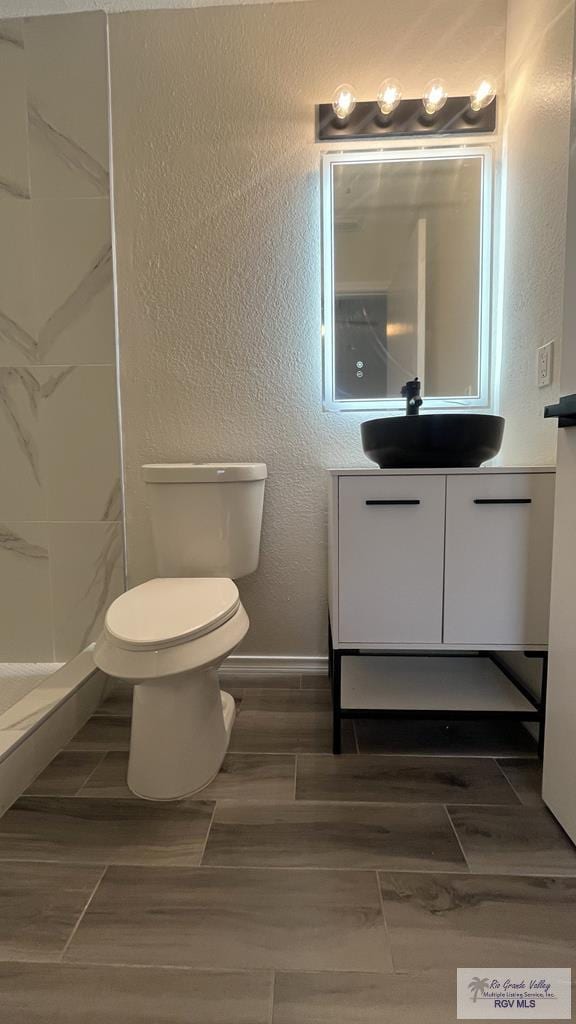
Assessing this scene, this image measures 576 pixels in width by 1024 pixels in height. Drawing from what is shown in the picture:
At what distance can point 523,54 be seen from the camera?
4.73 ft

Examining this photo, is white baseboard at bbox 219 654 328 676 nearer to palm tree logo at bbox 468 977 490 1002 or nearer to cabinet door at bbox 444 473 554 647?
cabinet door at bbox 444 473 554 647

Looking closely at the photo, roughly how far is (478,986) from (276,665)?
3.74ft

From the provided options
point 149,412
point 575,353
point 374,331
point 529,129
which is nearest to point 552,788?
point 575,353

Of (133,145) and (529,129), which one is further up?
(133,145)

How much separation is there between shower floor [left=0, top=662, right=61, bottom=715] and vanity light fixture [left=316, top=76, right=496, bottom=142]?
2131 millimetres

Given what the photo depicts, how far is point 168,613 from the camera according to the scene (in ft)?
3.71

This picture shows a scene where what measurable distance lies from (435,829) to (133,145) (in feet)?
7.36

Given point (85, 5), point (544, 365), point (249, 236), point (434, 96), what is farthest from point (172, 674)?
point (85, 5)

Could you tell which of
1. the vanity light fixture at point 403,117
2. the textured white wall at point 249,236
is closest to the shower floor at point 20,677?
the textured white wall at point 249,236

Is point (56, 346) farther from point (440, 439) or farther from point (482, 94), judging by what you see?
point (482, 94)

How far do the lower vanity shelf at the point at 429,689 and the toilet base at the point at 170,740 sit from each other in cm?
37

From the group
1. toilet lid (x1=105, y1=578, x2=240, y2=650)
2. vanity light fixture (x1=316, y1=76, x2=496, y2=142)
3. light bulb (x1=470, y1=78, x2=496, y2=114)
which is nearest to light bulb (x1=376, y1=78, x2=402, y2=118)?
vanity light fixture (x1=316, y1=76, x2=496, y2=142)

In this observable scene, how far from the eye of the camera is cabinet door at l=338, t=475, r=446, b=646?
1.23 meters

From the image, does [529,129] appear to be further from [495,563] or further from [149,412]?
[149,412]
